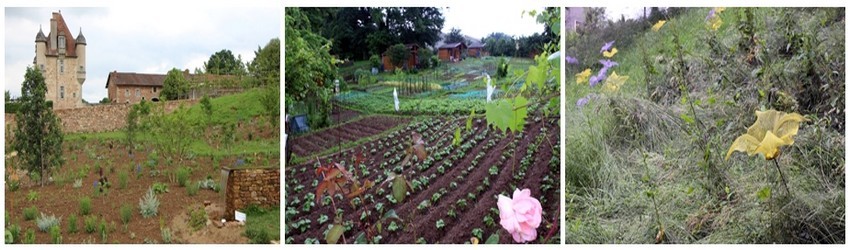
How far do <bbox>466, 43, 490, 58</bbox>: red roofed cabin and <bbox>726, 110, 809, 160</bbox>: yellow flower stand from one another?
1.48m

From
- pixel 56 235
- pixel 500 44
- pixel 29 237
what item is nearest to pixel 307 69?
pixel 500 44

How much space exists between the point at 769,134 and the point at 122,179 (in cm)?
363

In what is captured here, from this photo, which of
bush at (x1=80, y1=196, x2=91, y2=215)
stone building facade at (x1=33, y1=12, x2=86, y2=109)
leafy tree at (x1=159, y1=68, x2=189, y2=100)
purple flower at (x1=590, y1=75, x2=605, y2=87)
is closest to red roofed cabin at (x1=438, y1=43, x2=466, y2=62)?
purple flower at (x1=590, y1=75, x2=605, y2=87)

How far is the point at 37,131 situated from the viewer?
4230 mm

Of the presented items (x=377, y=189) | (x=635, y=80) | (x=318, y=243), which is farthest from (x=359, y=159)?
(x=635, y=80)

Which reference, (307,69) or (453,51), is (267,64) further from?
(453,51)

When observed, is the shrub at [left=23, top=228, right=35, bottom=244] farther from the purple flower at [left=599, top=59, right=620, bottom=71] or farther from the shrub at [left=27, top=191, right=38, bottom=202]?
the purple flower at [left=599, top=59, right=620, bottom=71]

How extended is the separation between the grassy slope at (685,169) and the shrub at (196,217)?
2145mm

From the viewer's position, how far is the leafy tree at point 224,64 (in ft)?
14.1

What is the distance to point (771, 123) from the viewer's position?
3738 mm

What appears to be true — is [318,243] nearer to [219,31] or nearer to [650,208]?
[219,31]

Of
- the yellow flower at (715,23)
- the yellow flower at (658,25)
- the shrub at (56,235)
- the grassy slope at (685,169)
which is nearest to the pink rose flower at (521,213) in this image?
the grassy slope at (685,169)

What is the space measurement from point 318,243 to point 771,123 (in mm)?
2582

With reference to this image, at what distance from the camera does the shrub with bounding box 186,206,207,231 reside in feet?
13.8
